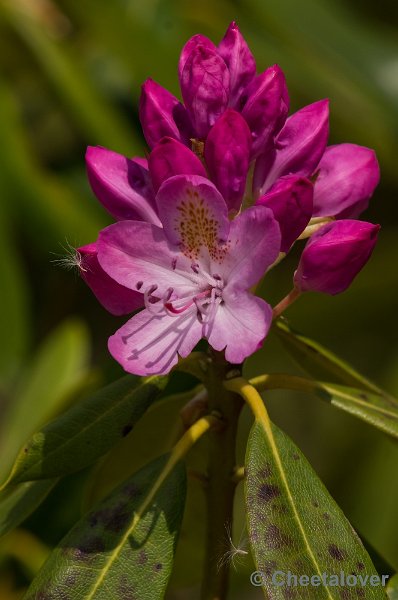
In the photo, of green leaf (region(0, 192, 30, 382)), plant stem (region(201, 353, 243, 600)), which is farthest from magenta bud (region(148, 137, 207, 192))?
green leaf (region(0, 192, 30, 382))

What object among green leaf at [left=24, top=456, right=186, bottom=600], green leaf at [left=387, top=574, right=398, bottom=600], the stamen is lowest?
green leaf at [left=24, top=456, right=186, bottom=600]

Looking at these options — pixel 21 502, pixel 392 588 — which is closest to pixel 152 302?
pixel 21 502

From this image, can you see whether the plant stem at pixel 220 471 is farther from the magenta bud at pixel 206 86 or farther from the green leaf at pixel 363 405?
the magenta bud at pixel 206 86

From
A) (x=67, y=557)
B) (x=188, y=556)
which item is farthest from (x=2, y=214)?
(x=67, y=557)

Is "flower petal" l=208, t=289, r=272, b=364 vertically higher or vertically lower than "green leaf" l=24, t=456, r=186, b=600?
higher

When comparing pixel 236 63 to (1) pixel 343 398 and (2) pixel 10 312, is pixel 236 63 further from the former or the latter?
Answer: (2) pixel 10 312

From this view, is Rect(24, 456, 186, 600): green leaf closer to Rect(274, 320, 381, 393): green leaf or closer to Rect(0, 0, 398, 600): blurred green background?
Rect(274, 320, 381, 393): green leaf

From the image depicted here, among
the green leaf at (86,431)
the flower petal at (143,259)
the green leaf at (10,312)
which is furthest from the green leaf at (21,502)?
the green leaf at (10,312)
